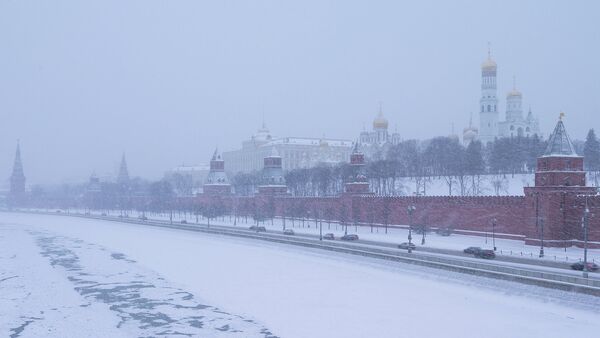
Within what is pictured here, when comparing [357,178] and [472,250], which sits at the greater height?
[357,178]

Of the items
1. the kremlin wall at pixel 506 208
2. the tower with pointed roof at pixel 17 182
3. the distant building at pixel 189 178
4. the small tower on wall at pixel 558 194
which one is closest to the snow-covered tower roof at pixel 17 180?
the tower with pointed roof at pixel 17 182

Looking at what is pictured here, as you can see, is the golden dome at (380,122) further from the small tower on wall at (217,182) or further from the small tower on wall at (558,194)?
the small tower on wall at (558,194)

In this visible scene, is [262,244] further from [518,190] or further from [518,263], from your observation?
[518,190]

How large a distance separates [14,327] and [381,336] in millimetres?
9541

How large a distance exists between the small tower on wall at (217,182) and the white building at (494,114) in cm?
3459

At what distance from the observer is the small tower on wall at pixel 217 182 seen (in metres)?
65.8

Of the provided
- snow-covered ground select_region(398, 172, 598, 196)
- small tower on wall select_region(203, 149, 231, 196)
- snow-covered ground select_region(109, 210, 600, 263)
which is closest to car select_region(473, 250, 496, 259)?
snow-covered ground select_region(109, 210, 600, 263)

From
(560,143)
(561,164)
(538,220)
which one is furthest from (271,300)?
(560,143)

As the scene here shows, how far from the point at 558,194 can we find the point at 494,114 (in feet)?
172

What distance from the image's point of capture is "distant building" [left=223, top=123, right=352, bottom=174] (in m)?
104

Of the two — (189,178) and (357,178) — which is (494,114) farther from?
(189,178)

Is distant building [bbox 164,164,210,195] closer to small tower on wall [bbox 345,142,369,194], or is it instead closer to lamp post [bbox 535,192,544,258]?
small tower on wall [bbox 345,142,369,194]

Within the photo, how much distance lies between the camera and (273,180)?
59562 mm

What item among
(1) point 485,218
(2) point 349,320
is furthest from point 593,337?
(1) point 485,218
